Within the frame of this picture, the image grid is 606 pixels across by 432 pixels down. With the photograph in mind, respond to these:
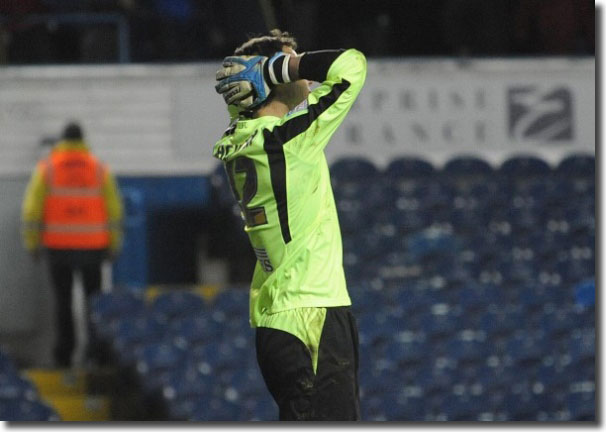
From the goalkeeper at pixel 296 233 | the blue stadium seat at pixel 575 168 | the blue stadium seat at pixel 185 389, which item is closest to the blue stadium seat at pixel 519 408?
the blue stadium seat at pixel 185 389

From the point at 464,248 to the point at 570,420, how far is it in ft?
4.66

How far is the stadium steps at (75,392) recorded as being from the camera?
7121 mm

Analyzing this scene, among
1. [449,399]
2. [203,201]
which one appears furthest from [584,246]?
[203,201]

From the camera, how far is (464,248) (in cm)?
802

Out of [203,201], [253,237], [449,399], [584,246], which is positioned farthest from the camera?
[203,201]

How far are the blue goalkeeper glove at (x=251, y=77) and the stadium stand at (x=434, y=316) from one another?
3.67 m

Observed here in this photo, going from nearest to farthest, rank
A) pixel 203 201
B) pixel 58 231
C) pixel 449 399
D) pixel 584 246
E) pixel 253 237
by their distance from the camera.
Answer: pixel 253 237 < pixel 449 399 < pixel 58 231 < pixel 584 246 < pixel 203 201

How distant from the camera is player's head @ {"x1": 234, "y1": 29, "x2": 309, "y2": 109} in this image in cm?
331

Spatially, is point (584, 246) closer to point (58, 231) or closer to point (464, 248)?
point (464, 248)

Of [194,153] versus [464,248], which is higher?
[194,153]

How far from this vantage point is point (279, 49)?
332 cm

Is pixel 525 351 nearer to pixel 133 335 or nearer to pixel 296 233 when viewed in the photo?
pixel 133 335

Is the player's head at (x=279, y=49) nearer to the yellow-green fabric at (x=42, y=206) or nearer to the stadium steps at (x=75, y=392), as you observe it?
the stadium steps at (x=75, y=392)

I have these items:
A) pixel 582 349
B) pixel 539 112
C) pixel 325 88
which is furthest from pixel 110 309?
pixel 325 88
